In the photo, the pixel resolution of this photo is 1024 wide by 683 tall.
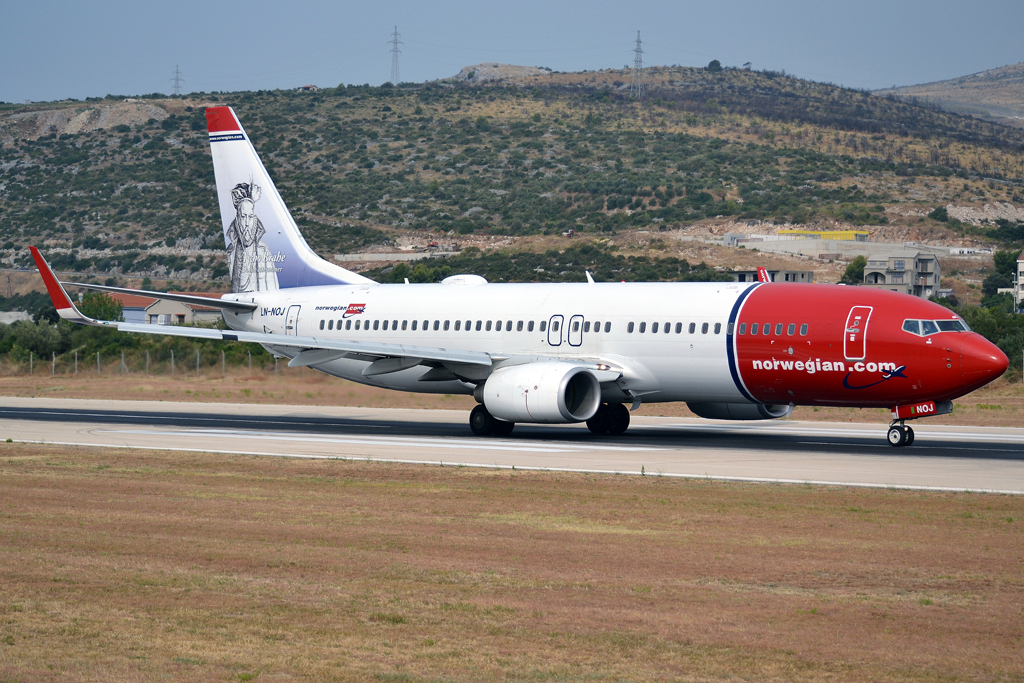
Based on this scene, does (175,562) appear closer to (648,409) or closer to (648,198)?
(648,409)

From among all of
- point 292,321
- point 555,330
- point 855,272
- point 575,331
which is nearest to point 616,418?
point 575,331

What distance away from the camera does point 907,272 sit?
10019 cm

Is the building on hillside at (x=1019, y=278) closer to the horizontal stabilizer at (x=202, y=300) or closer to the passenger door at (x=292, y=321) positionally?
the passenger door at (x=292, y=321)

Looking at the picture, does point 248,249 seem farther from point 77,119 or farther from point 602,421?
point 77,119

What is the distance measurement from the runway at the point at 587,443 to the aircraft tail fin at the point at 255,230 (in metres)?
4.47

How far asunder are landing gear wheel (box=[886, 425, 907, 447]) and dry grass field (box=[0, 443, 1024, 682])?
8287 mm

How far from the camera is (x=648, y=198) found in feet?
416

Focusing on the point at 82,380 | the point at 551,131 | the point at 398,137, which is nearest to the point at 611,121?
the point at 551,131

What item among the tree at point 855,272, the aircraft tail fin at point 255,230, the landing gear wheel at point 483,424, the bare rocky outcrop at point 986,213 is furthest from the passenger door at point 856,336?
the bare rocky outcrop at point 986,213

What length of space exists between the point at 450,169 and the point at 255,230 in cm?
10085

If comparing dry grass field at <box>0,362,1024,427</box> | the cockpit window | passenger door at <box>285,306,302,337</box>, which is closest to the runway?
dry grass field at <box>0,362,1024,427</box>

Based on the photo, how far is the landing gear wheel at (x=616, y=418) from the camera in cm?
3134

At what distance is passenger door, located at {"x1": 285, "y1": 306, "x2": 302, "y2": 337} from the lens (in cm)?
3634

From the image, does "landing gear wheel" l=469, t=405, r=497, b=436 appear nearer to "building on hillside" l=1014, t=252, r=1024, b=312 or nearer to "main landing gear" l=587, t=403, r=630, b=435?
"main landing gear" l=587, t=403, r=630, b=435
